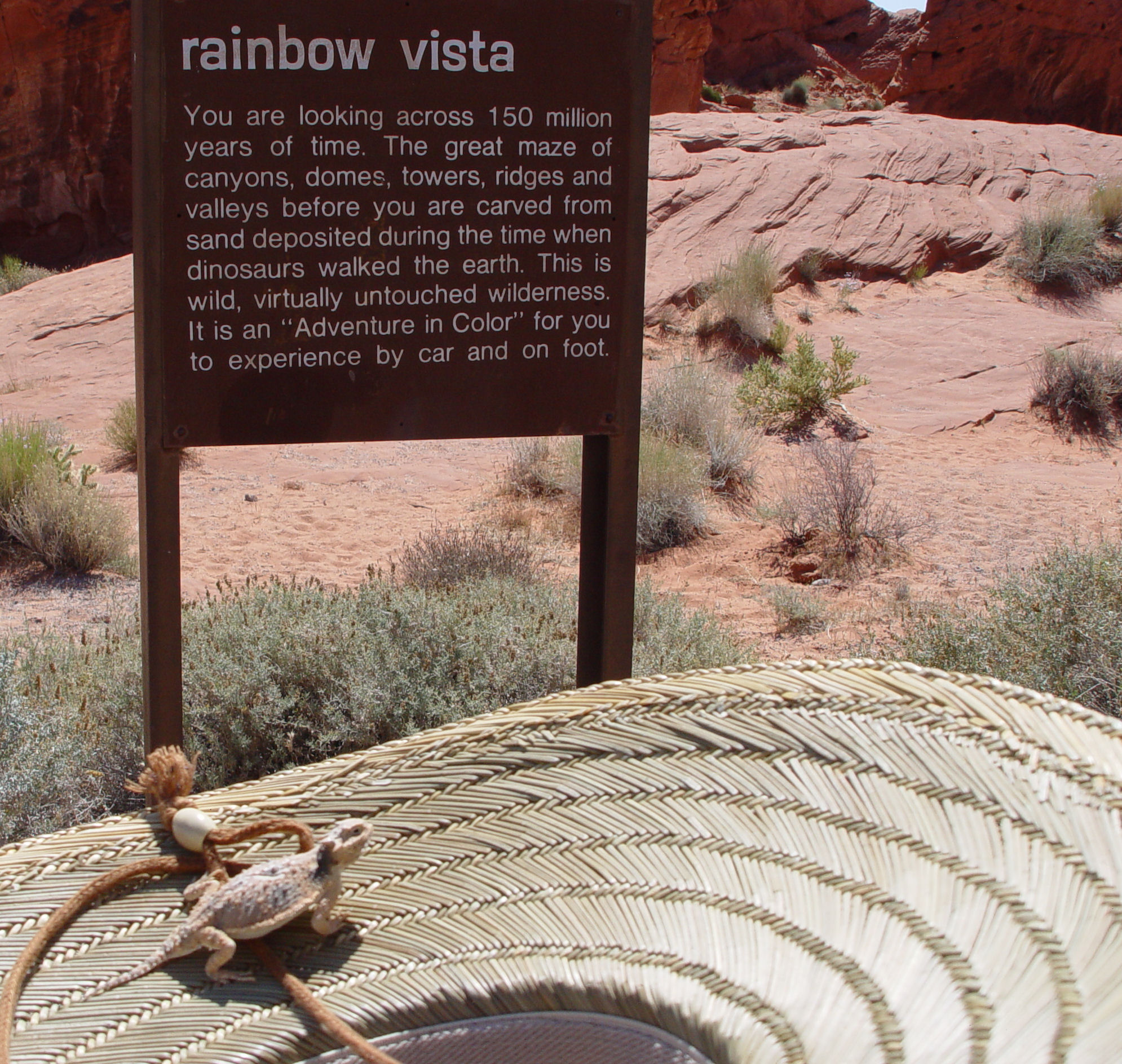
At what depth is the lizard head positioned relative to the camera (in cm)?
160

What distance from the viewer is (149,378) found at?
100 inches

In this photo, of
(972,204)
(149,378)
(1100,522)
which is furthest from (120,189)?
(149,378)

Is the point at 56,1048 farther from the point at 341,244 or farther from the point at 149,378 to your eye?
the point at 341,244

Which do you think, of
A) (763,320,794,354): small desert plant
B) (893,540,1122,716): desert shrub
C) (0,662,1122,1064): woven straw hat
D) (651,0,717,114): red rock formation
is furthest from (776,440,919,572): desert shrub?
(651,0,717,114): red rock formation

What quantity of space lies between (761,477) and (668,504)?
1.45 metres

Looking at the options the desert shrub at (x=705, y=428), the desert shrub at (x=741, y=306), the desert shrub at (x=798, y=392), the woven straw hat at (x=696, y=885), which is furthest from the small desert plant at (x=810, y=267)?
the woven straw hat at (x=696, y=885)

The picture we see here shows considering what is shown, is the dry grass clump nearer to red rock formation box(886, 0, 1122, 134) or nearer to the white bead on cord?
the white bead on cord

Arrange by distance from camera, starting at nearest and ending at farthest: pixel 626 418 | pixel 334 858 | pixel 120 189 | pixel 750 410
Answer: pixel 334 858 → pixel 626 418 → pixel 750 410 → pixel 120 189

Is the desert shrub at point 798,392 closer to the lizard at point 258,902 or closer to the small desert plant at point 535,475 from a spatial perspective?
the small desert plant at point 535,475

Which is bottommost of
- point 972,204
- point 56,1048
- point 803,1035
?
point 56,1048

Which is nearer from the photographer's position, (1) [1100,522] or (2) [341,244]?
(2) [341,244]

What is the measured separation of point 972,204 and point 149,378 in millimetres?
12793

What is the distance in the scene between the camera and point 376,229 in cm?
263

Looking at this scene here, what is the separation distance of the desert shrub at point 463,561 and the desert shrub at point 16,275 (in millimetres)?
11941
